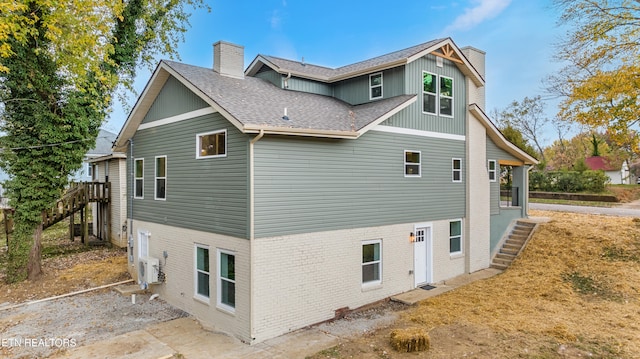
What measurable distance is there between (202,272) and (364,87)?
8.85m

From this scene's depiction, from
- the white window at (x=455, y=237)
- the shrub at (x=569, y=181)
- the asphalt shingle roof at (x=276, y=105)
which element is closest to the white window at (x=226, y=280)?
the asphalt shingle roof at (x=276, y=105)

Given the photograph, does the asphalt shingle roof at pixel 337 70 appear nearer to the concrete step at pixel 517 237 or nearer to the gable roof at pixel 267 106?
the gable roof at pixel 267 106

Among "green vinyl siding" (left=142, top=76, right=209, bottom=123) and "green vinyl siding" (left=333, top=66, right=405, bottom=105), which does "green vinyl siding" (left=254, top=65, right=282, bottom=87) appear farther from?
"green vinyl siding" (left=142, top=76, right=209, bottom=123)

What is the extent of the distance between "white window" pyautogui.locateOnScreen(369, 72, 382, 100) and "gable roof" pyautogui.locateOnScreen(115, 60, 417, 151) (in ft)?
1.38

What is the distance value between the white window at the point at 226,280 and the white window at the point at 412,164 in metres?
6.48

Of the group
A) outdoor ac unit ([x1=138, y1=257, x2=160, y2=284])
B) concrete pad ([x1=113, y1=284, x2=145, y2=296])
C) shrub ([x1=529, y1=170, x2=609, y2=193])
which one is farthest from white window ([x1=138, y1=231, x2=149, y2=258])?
A: shrub ([x1=529, y1=170, x2=609, y2=193])

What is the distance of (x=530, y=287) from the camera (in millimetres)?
12758

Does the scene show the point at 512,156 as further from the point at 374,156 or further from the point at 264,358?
the point at 264,358

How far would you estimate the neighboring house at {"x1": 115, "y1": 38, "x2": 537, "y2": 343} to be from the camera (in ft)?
30.8

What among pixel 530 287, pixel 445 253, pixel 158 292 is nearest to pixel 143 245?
pixel 158 292

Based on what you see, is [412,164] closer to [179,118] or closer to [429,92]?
[429,92]

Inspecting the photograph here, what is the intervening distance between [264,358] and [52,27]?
12844mm

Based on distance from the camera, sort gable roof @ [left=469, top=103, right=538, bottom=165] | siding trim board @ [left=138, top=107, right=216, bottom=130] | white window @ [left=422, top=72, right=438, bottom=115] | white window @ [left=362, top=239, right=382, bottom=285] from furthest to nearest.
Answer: gable roof @ [left=469, top=103, right=538, bottom=165], white window @ [left=422, top=72, right=438, bottom=115], white window @ [left=362, top=239, right=382, bottom=285], siding trim board @ [left=138, top=107, right=216, bottom=130]

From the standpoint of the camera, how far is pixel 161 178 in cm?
1270
